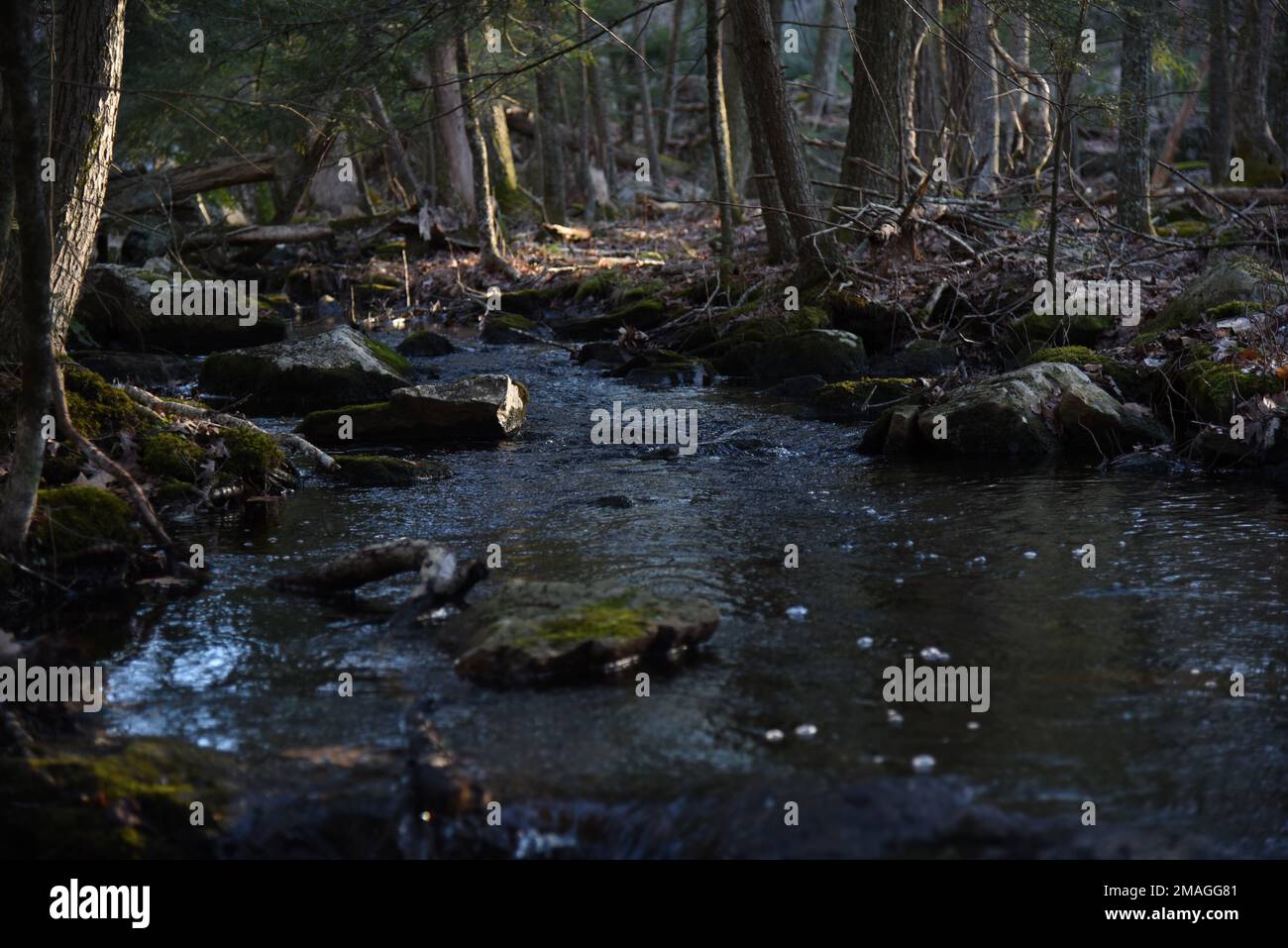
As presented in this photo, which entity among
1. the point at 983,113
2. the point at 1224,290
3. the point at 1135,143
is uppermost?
the point at 983,113

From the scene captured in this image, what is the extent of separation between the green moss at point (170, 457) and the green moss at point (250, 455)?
27cm

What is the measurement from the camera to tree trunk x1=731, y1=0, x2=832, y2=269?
1366 centimetres

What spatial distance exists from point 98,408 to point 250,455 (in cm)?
105

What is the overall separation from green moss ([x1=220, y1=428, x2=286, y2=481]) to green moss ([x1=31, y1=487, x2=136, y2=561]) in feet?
5.61

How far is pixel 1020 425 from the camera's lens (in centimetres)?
984

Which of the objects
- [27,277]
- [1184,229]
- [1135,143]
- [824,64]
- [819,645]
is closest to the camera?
[819,645]

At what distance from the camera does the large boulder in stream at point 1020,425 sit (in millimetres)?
9781

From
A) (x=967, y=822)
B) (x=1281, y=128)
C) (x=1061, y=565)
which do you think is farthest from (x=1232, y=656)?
(x=1281, y=128)

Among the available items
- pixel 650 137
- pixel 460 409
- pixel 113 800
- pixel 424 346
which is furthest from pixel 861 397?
pixel 650 137

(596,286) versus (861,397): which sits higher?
(596,286)

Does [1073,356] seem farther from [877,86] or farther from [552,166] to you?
[552,166]

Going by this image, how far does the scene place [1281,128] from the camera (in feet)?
66.4

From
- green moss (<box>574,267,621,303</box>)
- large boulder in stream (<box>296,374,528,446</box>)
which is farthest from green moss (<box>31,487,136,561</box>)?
green moss (<box>574,267,621,303</box>)
